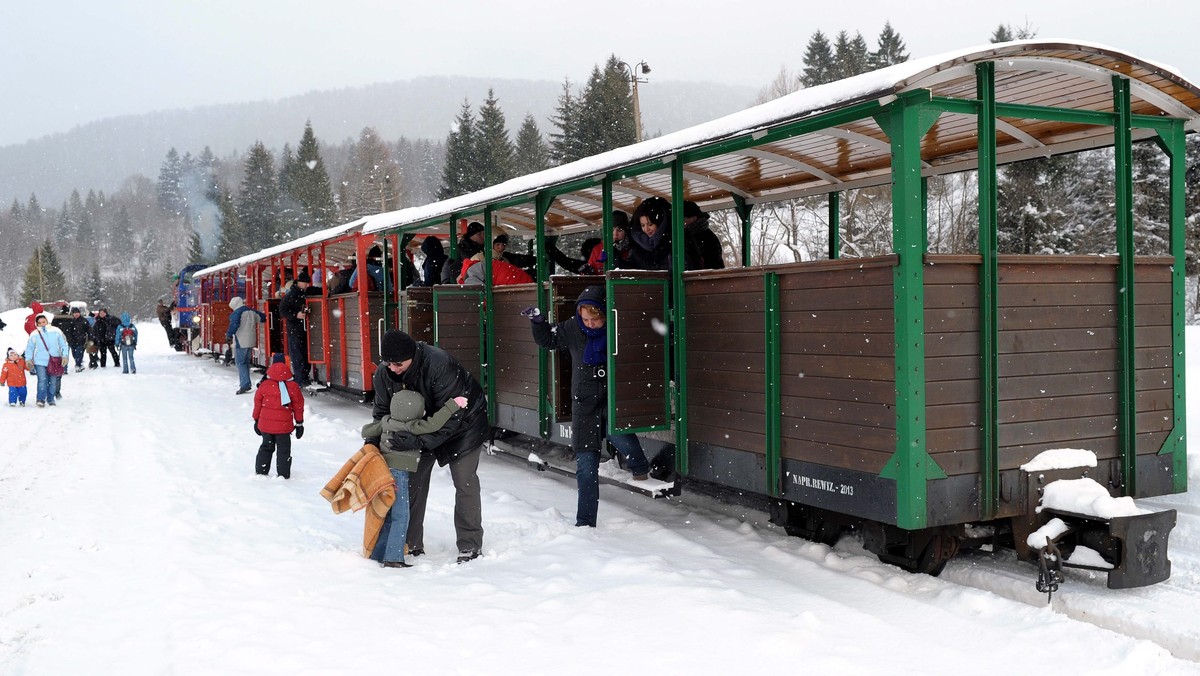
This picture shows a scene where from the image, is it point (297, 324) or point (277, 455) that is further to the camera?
point (297, 324)

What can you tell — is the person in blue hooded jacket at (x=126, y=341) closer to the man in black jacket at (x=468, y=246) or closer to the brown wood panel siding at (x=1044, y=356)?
the man in black jacket at (x=468, y=246)

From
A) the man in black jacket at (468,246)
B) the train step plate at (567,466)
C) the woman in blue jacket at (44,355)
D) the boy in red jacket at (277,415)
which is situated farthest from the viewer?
the woman in blue jacket at (44,355)

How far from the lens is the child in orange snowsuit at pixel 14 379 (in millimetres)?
14219

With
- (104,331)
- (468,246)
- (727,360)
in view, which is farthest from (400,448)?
(104,331)

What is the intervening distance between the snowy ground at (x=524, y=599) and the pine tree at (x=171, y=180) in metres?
114

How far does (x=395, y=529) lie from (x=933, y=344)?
326 cm

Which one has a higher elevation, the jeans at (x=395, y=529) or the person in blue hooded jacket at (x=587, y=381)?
the person in blue hooded jacket at (x=587, y=381)

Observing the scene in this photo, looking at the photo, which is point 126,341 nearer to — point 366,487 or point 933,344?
point 366,487

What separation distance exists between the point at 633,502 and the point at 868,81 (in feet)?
13.1

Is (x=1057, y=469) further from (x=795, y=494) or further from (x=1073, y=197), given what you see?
(x=1073, y=197)

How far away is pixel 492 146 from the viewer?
46.2m

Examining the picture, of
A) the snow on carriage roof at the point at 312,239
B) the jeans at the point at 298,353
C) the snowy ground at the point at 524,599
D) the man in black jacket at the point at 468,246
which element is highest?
the snow on carriage roof at the point at 312,239

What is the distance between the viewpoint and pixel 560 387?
744cm

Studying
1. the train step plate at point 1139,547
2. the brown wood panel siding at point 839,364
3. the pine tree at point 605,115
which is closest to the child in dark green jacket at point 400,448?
the brown wood panel siding at point 839,364
